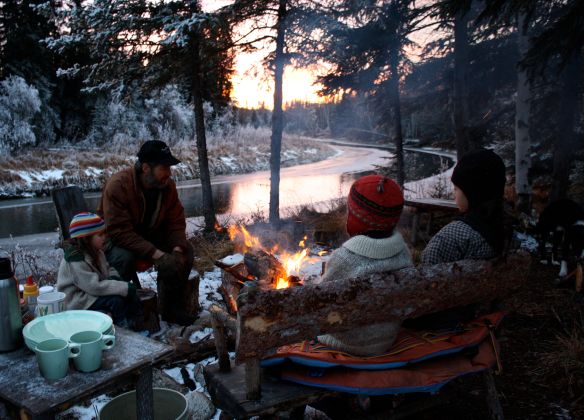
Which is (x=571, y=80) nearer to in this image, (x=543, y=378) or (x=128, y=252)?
(x=543, y=378)

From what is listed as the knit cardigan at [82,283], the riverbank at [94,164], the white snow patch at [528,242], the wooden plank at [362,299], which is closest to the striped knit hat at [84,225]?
the knit cardigan at [82,283]

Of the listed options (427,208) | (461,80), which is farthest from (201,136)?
(461,80)

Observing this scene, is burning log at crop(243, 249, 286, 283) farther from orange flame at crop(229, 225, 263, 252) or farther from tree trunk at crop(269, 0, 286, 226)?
tree trunk at crop(269, 0, 286, 226)

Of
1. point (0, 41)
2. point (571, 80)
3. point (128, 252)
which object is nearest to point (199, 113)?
point (128, 252)

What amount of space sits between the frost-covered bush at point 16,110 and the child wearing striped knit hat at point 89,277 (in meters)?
19.2

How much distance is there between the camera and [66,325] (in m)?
2.54

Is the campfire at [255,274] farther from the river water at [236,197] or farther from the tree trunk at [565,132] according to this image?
the tree trunk at [565,132]

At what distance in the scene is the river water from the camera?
41.1 ft

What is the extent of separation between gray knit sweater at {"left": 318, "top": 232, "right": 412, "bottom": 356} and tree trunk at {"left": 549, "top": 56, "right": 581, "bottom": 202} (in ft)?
25.6

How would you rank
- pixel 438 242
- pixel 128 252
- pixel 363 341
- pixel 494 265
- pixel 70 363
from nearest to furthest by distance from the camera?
pixel 70 363, pixel 363 341, pixel 494 265, pixel 438 242, pixel 128 252

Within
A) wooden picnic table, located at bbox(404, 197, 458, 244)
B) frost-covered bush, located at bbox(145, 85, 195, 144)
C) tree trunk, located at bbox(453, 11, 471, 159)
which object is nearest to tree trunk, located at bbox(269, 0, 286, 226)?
wooden picnic table, located at bbox(404, 197, 458, 244)

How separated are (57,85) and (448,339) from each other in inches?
1037

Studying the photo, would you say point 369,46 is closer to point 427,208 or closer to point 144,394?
point 427,208

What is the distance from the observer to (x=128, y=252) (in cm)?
450
